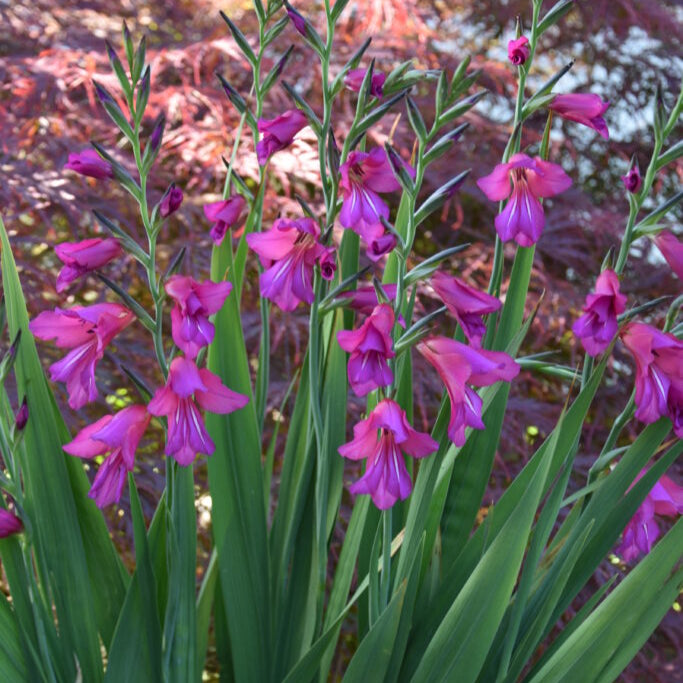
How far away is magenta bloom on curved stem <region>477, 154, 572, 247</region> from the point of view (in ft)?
2.46

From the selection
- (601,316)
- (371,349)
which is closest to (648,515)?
(601,316)

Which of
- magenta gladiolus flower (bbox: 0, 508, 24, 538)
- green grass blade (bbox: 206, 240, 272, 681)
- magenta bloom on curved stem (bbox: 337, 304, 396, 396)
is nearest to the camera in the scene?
magenta bloom on curved stem (bbox: 337, 304, 396, 396)

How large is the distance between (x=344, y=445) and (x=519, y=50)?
326 millimetres

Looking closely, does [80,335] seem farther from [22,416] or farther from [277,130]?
[277,130]

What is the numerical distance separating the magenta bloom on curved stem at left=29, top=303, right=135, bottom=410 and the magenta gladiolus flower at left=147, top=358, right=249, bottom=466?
0.17 ft

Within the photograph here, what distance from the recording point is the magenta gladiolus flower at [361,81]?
29.3 inches

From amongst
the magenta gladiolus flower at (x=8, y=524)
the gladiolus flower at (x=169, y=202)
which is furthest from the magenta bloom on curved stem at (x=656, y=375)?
the magenta gladiolus flower at (x=8, y=524)

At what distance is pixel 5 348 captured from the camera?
3.94 ft

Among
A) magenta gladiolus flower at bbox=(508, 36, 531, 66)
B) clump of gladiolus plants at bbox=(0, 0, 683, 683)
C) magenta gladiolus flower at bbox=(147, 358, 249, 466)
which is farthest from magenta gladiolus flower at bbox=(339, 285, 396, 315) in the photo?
magenta gladiolus flower at bbox=(508, 36, 531, 66)

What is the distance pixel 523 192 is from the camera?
2.51 ft

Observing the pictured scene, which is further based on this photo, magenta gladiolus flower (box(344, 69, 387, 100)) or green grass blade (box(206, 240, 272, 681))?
green grass blade (box(206, 240, 272, 681))

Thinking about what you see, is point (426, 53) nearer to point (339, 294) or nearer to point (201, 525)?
point (201, 525)

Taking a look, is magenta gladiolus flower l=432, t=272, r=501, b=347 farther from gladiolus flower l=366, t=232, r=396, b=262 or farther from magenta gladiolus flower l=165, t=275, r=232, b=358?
magenta gladiolus flower l=165, t=275, r=232, b=358

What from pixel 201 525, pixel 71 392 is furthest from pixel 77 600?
pixel 201 525
